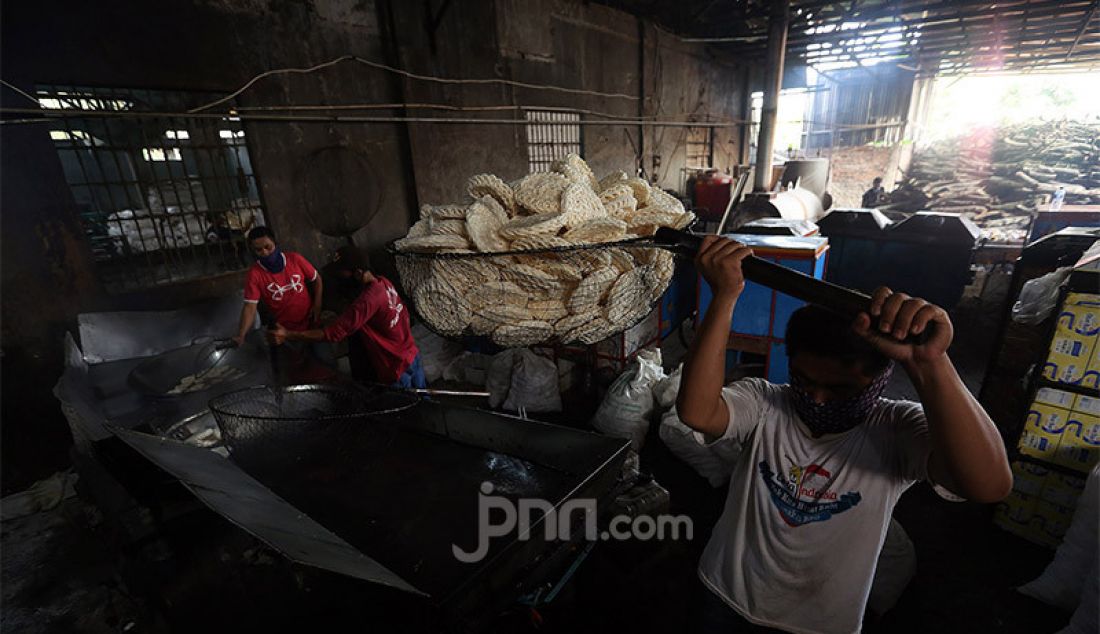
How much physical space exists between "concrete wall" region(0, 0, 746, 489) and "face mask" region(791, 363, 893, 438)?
211 inches

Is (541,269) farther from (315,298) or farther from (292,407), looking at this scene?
(315,298)

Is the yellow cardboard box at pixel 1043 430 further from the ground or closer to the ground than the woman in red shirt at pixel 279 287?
closer to the ground

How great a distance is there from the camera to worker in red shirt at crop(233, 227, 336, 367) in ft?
12.0

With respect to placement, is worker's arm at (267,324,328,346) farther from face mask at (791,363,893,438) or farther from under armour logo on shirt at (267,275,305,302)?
face mask at (791,363,893,438)

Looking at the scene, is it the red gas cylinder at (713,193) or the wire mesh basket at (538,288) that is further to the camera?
the red gas cylinder at (713,193)

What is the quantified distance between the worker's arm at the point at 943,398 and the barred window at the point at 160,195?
514cm

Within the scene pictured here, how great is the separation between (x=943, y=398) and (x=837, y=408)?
34 centimetres

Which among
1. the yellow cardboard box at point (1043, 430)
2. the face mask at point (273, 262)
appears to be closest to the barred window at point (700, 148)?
the yellow cardboard box at point (1043, 430)

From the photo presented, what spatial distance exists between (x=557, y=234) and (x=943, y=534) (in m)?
3.64

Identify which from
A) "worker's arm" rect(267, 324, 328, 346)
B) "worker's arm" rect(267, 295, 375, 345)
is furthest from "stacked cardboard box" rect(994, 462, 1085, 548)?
"worker's arm" rect(267, 324, 328, 346)

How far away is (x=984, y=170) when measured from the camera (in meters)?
16.9

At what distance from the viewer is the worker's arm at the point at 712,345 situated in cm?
117

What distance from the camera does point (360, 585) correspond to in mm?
1529

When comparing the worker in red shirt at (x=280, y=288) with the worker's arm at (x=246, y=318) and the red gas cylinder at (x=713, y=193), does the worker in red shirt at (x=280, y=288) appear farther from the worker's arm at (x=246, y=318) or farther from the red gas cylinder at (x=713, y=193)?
the red gas cylinder at (x=713, y=193)
